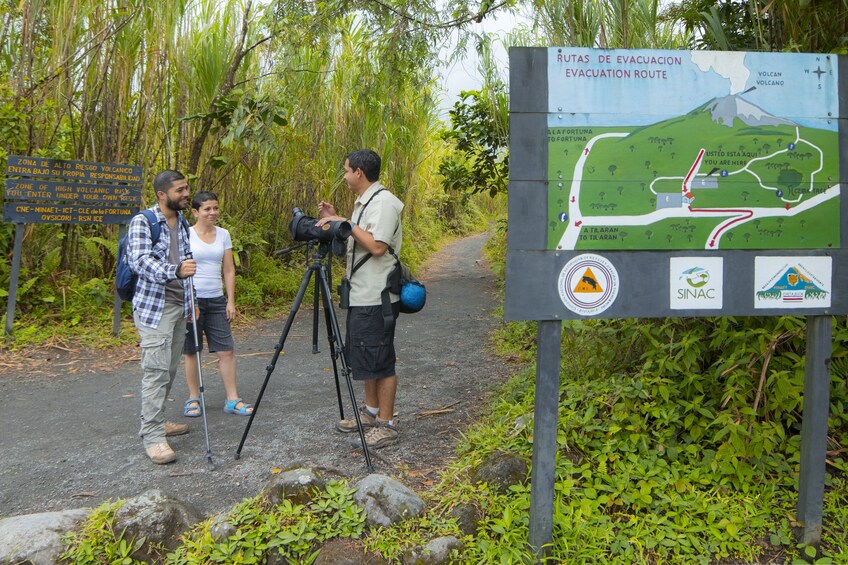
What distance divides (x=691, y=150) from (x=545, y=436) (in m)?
1.36

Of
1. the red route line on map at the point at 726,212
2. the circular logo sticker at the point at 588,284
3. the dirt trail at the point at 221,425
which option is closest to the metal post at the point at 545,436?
the circular logo sticker at the point at 588,284

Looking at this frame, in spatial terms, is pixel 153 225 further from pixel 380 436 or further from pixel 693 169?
pixel 693 169

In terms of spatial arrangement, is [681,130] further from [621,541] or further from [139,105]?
[139,105]

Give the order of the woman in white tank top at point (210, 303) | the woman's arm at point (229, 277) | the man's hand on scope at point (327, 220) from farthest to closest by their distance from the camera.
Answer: the woman's arm at point (229, 277) → the woman in white tank top at point (210, 303) → the man's hand on scope at point (327, 220)

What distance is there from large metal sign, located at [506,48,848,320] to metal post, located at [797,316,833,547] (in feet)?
0.44

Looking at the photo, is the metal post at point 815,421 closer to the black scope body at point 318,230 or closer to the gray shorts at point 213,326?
the black scope body at point 318,230

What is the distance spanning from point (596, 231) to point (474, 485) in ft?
4.71

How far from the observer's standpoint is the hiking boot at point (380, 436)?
4.14 metres

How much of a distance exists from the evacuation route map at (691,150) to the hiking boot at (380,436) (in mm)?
1968

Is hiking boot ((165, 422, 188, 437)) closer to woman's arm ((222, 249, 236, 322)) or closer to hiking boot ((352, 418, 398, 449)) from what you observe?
woman's arm ((222, 249, 236, 322))

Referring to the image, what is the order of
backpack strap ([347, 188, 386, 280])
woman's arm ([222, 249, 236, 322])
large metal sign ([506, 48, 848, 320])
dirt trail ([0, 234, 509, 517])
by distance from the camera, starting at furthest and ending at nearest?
1. woman's arm ([222, 249, 236, 322])
2. backpack strap ([347, 188, 386, 280])
3. dirt trail ([0, 234, 509, 517])
4. large metal sign ([506, 48, 848, 320])

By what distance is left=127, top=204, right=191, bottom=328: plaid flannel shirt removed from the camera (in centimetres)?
385

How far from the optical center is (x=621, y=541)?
3027 millimetres

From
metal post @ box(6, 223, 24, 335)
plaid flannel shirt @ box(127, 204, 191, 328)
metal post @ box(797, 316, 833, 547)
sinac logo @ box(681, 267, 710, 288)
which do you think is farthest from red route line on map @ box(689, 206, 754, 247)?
metal post @ box(6, 223, 24, 335)
